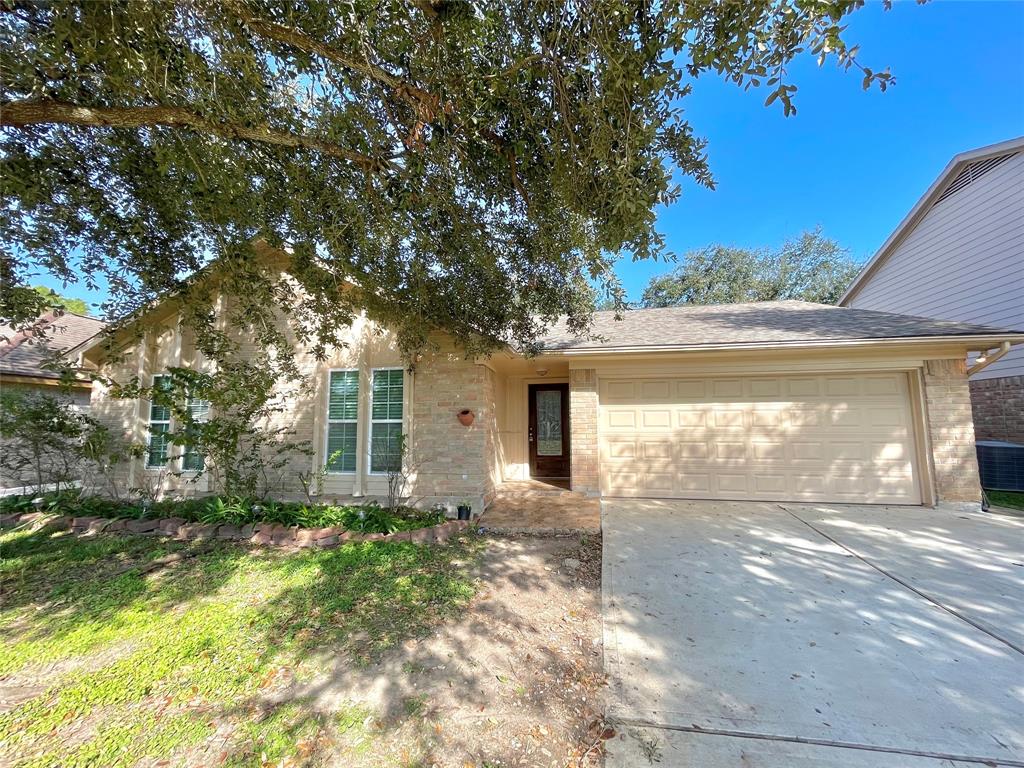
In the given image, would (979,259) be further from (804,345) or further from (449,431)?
(449,431)

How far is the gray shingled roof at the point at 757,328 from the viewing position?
624 centimetres

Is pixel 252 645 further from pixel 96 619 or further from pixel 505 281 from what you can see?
pixel 505 281

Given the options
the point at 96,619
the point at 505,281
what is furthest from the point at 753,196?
the point at 96,619

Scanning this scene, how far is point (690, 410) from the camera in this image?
282 inches

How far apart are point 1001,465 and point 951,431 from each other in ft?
10.2

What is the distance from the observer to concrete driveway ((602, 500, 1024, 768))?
203 centimetres

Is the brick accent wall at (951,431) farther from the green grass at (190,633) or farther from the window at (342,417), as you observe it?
the window at (342,417)

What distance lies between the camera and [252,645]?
2957 millimetres

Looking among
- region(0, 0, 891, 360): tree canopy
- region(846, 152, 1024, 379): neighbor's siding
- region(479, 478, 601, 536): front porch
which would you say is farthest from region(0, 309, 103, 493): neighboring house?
region(846, 152, 1024, 379): neighbor's siding

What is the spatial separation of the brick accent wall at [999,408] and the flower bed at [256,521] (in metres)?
12.0

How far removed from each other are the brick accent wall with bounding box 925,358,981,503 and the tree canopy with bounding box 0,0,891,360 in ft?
19.1

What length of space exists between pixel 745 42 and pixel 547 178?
179 centimetres

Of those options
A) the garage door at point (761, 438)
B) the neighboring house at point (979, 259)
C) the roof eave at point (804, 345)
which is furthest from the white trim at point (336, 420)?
the neighboring house at point (979, 259)

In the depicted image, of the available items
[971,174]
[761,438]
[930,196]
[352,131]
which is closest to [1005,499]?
[761,438]
